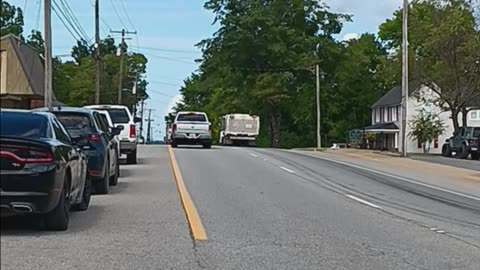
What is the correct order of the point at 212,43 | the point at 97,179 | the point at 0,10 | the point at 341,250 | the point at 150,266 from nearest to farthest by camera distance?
the point at 0,10 < the point at 150,266 < the point at 341,250 < the point at 97,179 < the point at 212,43

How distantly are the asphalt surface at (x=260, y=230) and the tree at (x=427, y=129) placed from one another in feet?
156

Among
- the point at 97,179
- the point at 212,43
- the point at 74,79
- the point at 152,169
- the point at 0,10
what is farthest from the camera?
the point at 212,43

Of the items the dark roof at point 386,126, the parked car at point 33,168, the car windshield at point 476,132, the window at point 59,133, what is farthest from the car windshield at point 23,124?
the dark roof at point 386,126

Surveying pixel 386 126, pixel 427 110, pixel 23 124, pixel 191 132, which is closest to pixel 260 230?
pixel 23 124

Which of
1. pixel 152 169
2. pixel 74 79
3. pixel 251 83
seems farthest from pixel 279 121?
pixel 152 169

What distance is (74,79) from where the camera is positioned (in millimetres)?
66062

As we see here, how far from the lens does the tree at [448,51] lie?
52312 millimetres

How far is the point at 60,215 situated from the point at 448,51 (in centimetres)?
4559

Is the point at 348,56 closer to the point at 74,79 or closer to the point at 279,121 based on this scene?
the point at 279,121

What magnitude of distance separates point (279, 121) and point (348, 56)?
8.84 meters

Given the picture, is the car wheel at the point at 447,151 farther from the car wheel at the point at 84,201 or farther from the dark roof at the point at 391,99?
the car wheel at the point at 84,201

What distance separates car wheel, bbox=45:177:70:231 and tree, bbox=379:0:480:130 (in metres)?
43.7

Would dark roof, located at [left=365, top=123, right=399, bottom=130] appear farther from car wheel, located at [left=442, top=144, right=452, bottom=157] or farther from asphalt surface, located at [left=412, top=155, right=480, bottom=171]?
asphalt surface, located at [left=412, top=155, right=480, bottom=171]

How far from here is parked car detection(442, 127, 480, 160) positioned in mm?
48406
